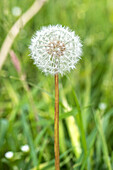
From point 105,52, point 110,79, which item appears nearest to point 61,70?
point 110,79

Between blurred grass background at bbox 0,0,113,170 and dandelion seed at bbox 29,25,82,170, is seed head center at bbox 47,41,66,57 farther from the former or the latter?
blurred grass background at bbox 0,0,113,170

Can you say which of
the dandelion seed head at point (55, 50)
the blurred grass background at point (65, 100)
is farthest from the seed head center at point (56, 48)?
the blurred grass background at point (65, 100)

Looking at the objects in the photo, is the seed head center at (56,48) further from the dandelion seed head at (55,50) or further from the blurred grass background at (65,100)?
the blurred grass background at (65,100)

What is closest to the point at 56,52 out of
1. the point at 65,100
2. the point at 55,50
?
the point at 55,50

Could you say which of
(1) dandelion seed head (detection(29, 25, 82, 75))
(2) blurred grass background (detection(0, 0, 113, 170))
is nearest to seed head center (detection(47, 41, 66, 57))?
(1) dandelion seed head (detection(29, 25, 82, 75))

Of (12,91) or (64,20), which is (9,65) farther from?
(64,20)

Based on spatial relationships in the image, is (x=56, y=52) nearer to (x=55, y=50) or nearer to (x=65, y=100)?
(x=55, y=50)
